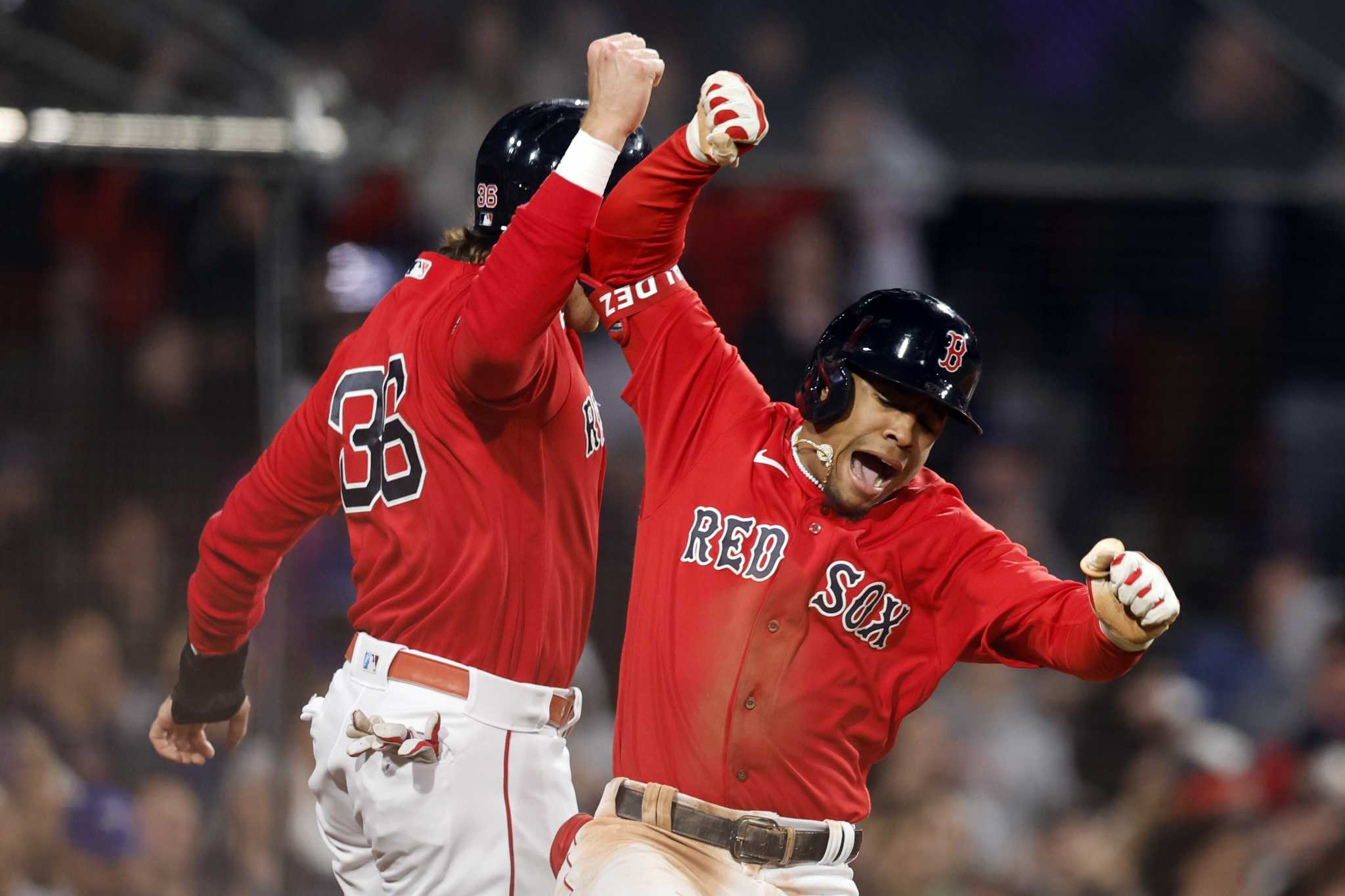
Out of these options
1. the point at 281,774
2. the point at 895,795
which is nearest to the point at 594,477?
the point at 281,774

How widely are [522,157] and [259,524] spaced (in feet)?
3.03

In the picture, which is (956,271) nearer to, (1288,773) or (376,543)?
(1288,773)

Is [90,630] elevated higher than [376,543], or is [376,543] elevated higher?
[376,543]

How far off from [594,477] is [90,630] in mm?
3071

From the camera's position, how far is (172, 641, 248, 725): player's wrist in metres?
3.39

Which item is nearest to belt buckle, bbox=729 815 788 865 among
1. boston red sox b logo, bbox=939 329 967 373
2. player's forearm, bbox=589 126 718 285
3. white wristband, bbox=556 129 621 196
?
boston red sox b logo, bbox=939 329 967 373

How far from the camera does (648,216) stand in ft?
8.96

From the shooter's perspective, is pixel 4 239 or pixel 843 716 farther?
pixel 4 239

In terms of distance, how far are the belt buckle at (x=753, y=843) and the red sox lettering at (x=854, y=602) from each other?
36cm

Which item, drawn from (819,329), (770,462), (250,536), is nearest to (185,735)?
(250,536)

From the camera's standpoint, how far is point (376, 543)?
295cm

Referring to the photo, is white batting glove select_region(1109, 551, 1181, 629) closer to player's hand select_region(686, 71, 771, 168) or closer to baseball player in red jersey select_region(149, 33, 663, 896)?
player's hand select_region(686, 71, 771, 168)

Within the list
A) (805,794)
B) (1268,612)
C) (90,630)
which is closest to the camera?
(805,794)

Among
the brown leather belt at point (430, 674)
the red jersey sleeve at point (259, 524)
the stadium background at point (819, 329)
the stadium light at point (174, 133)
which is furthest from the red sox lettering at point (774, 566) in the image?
the stadium light at point (174, 133)
